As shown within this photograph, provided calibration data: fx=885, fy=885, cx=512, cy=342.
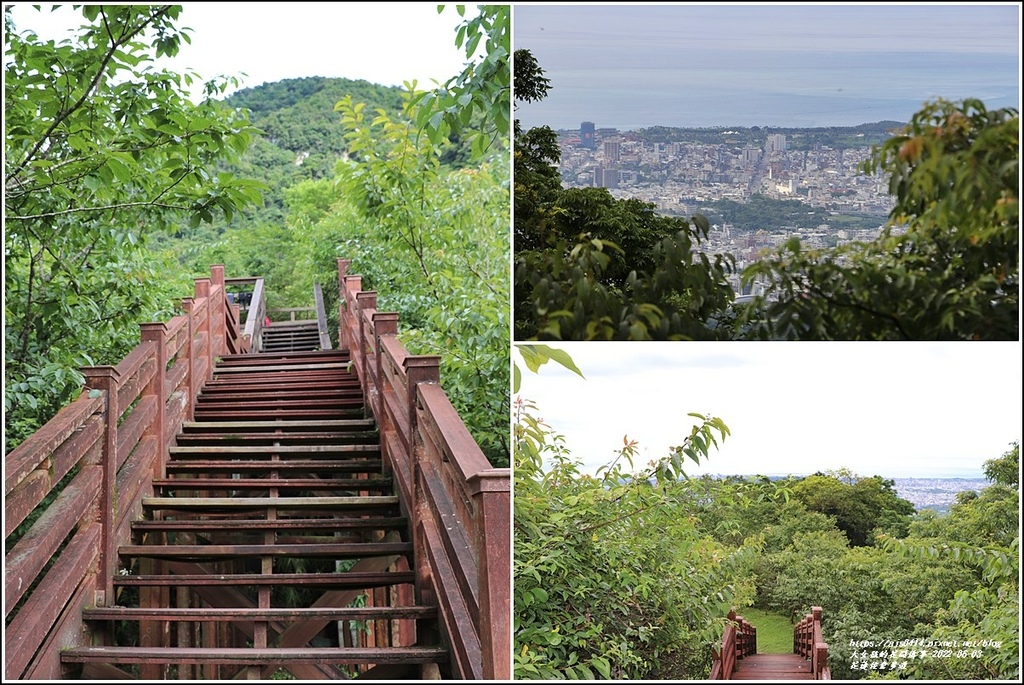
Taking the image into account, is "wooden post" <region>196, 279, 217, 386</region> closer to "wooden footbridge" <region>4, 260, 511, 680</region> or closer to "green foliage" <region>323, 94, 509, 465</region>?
"wooden footbridge" <region>4, 260, 511, 680</region>

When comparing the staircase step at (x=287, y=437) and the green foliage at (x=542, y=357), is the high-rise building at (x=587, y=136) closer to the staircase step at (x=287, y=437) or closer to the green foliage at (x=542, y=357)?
the green foliage at (x=542, y=357)

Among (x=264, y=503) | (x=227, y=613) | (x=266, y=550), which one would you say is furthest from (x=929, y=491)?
(x=264, y=503)

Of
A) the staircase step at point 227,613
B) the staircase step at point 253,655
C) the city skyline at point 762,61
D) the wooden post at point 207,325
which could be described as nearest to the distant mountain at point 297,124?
the wooden post at point 207,325

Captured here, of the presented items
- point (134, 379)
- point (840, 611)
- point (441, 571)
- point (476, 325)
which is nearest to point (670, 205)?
point (840, 611)

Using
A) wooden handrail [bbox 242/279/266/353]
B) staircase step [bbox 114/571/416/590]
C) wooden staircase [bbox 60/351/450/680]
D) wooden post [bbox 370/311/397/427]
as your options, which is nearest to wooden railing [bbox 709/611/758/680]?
wooden staircase [bbox 60/351/450/680]

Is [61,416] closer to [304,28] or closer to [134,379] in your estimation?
[134,379]
